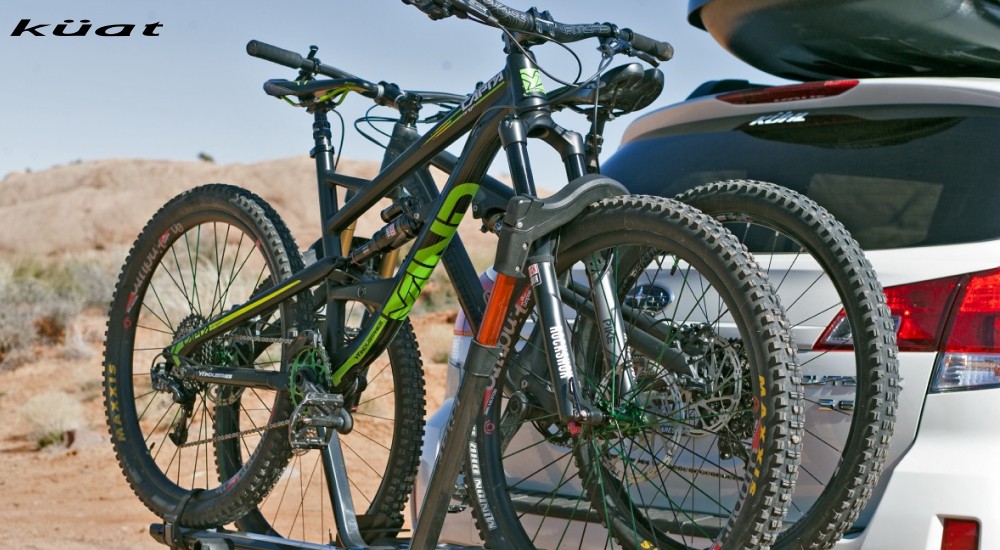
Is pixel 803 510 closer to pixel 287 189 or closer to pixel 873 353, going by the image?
pixel 873 353

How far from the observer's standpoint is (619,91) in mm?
3043

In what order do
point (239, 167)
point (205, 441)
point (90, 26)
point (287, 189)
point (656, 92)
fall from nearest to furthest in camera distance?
1. point (656, 92)
2. point (205, 441)
3. point (90, 26)
4. point (287, 189)
5. point (239, 167)

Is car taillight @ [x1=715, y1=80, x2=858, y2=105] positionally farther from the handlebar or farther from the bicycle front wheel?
the bicycle front wheel

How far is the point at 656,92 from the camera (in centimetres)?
315

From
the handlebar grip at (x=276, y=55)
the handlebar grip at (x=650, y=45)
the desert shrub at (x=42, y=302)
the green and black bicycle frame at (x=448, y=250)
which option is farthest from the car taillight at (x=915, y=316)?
→ the desert shrub at (x=42, y=302)

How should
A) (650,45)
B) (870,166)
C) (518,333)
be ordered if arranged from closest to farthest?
(518,333)
(870,166)
(650,45)

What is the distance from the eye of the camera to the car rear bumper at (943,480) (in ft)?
8.78

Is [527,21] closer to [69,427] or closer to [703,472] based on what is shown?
[703,472]

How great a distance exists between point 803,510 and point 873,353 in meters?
0.55

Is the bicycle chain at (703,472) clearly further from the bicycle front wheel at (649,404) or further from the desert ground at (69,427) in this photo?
the desert ground at (69,427)

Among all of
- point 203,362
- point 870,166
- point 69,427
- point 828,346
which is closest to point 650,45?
point 870,166

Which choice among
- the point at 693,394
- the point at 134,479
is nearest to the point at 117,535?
the point at 134,479

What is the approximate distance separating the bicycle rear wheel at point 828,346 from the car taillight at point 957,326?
116 mm

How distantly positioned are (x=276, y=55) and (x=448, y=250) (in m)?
1.08
